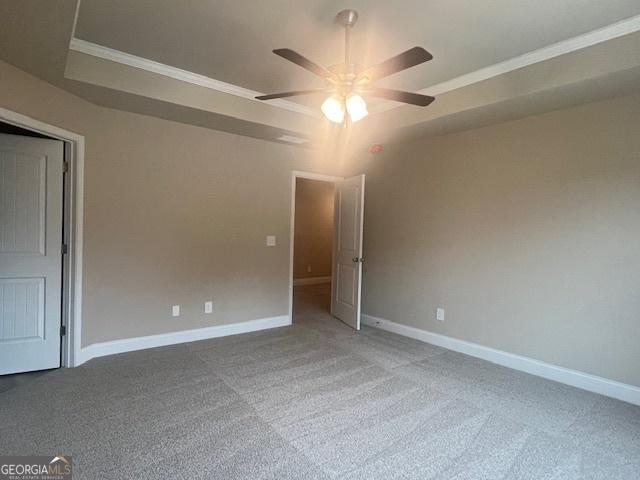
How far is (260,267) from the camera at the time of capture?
14.5ft

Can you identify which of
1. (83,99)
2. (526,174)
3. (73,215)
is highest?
(83,99)

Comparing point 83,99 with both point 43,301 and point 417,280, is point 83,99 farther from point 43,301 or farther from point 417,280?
point 417,280

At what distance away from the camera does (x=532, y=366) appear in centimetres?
322

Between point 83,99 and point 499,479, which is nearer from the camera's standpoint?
point 499,479

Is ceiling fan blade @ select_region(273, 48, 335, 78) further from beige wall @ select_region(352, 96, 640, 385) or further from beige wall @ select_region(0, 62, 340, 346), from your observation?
beige wall @ select_region(352, 96, 640, 385)

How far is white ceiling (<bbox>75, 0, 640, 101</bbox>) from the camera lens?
2215 millimetres

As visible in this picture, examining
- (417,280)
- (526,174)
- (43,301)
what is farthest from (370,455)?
(43,301)

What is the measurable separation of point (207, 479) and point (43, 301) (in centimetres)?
234

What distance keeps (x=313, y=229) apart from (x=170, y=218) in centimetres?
477

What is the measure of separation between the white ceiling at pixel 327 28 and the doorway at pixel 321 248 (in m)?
1.90

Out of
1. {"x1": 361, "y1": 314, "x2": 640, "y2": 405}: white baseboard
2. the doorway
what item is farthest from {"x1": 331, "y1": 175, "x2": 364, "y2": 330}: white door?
{"x1": 361, "y1": 314, "x2": 640, "y2": 405}: white baseboard

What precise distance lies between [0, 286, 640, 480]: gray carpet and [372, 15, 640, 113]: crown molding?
2.63 meters

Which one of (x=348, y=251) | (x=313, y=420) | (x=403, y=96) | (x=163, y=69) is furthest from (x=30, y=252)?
(x=348, y=251)

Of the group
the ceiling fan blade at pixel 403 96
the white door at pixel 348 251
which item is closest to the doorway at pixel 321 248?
the white door at pixel 348 251
